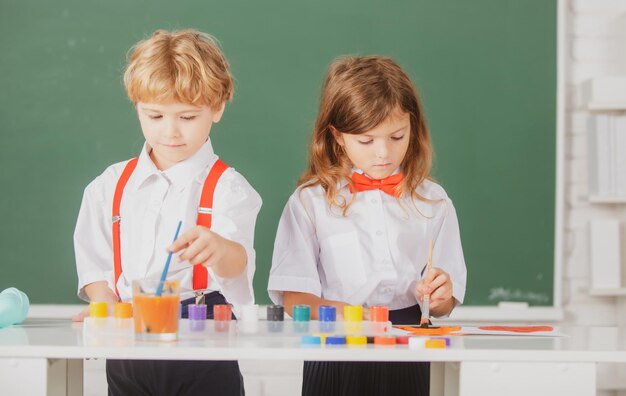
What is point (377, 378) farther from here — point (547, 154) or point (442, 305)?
point (547, 154)

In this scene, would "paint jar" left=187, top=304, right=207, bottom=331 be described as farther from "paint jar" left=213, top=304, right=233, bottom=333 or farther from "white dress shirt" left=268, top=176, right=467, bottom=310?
"white dress shirt" left=268, top=176, right=467, bottom=310

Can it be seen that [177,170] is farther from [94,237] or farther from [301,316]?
[301,316]

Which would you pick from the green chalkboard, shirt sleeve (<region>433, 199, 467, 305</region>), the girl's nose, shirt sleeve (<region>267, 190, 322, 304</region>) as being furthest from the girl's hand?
the green chalkboard

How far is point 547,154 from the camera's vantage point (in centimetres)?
371

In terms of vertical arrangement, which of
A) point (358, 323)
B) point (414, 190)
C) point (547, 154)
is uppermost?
point (547, 154)

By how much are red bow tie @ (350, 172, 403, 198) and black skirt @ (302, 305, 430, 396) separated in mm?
341

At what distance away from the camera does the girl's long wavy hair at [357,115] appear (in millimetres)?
2383

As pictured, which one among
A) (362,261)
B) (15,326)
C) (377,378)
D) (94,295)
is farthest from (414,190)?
(15,326)

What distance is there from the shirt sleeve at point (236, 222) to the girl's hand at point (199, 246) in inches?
7.6

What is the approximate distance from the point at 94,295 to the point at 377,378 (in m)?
0.70

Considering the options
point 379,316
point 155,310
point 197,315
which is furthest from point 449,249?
point 155,310

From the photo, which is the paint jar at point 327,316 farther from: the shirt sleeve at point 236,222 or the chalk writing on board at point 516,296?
the chalk writing on board at point 516,296

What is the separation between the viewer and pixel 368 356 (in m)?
1.64

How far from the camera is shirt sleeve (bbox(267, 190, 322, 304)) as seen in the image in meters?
2.34
